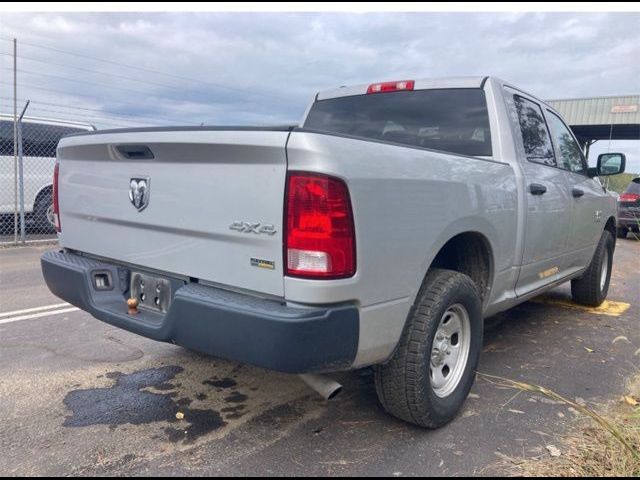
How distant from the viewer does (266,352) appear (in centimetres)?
208

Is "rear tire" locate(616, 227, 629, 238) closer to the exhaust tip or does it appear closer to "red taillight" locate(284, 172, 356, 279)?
the exhaust tip

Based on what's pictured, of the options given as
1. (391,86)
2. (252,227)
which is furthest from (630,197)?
(252,227)

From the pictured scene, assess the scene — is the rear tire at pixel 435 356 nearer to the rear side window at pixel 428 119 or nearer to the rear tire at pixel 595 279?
the rear side window at pixel 428 119

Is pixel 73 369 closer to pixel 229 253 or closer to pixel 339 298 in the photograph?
pixel 229 253

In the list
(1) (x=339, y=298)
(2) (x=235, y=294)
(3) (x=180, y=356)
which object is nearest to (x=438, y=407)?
(1) (x=339, y=298)

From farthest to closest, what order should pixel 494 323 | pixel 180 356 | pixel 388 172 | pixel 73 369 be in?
pixel 494 323, pixel 180 356, pixel 73 369, pixel 388 172

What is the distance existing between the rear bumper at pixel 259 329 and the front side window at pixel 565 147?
10.2ft

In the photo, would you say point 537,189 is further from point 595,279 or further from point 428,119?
point 595,279

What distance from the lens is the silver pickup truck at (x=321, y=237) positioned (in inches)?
81.7

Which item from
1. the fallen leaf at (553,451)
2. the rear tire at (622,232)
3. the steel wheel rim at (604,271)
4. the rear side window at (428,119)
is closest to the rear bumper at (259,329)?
the fallen leaf at (553,451)

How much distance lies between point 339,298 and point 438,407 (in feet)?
3.41

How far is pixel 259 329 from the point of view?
2076 mm

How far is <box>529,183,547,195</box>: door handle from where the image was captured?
356cm

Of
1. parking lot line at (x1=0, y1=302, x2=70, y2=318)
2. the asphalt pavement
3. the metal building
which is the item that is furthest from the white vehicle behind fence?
the metal building
